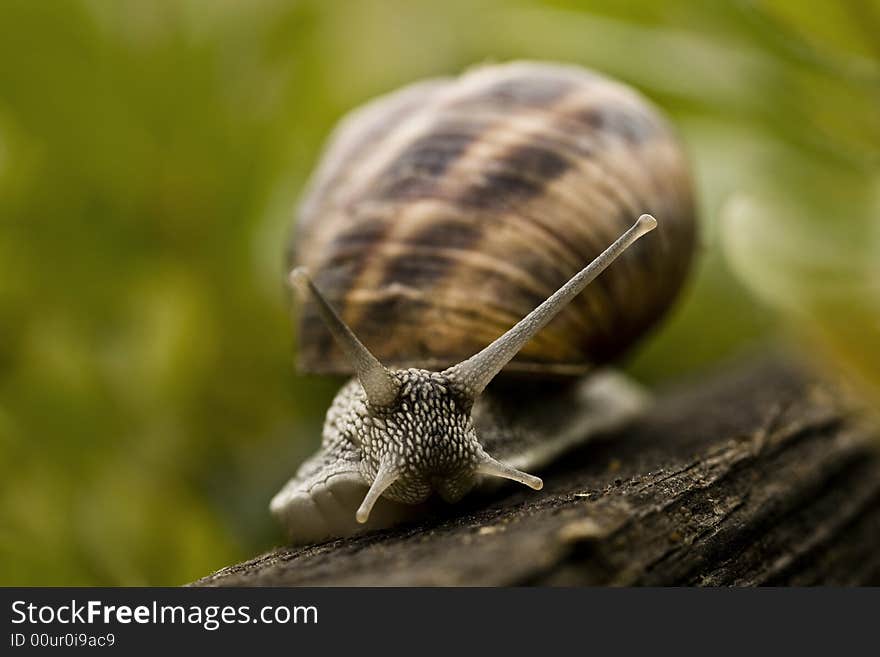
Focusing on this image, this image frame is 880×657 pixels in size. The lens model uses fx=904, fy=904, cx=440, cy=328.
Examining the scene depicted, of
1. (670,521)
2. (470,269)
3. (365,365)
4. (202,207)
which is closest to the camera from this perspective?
(670,521)

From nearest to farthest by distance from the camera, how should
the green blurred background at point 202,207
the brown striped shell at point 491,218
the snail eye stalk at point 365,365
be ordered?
1. the snail eye stalk at point 365,365
2. the brown striped shell at point 491,218
3. the green blurred background at point 202,207

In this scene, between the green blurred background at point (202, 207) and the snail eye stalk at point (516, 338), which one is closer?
the snail eye stalk at point (516, 338)

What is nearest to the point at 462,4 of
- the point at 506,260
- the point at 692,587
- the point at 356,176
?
the point at 356,176

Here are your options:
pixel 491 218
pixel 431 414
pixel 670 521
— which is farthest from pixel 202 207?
pixel 670 521

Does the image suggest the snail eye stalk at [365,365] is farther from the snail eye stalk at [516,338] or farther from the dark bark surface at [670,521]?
the dark bark surface at [670,521]

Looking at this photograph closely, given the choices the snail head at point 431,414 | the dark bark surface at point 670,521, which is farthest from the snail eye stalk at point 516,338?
the dark bark surface at point 670,521

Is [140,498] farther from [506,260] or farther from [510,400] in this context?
[506,260]

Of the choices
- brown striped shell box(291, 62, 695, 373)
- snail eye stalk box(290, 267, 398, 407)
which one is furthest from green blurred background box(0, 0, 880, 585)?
snail eye stalk box(290, 267, 398, 407)

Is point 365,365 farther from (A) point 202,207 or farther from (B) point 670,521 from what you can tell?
(A) point 202,207
